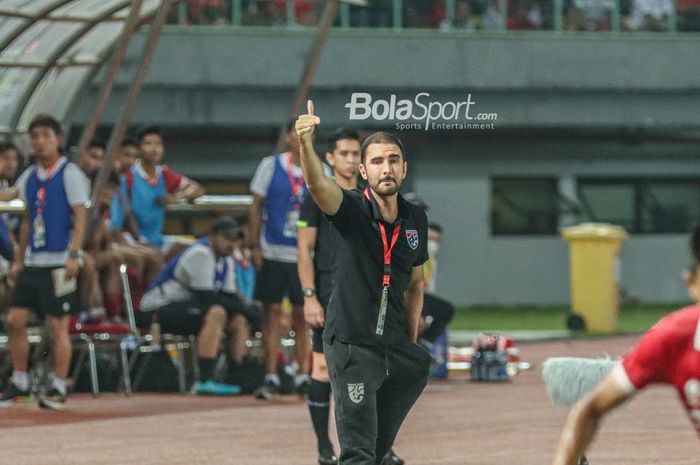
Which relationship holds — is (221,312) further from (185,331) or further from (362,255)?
(362,255)

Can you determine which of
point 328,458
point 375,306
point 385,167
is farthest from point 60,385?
point 385,167

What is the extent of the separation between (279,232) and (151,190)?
1.90 m

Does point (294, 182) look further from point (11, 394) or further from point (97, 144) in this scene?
point (11, 394)

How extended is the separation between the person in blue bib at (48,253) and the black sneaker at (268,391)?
174 centimetres

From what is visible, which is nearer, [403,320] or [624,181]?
[403,320]

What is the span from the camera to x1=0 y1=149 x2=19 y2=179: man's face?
15.2 m

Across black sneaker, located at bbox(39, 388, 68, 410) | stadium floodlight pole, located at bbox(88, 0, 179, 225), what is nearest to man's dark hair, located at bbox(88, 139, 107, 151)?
stadium floodlight pole, located at bbox(88, 0, 179, 225)

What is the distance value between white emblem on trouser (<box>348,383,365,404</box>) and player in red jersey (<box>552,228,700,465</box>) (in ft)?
10.2

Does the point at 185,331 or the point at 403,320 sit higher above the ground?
the point at 403,320

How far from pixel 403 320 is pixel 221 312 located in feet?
24.1

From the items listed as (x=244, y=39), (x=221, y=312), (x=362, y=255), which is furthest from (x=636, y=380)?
(x=244, y=39)

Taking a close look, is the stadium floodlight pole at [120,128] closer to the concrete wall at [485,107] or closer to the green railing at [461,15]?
the concrete wall at [485,107]

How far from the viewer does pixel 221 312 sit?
50.5 feet

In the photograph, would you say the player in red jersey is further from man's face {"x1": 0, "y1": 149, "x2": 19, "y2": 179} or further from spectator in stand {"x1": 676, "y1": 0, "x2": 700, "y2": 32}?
spectator in stand {"x1": 676, "y1": 0, "x2": 700, "y2": 32}
